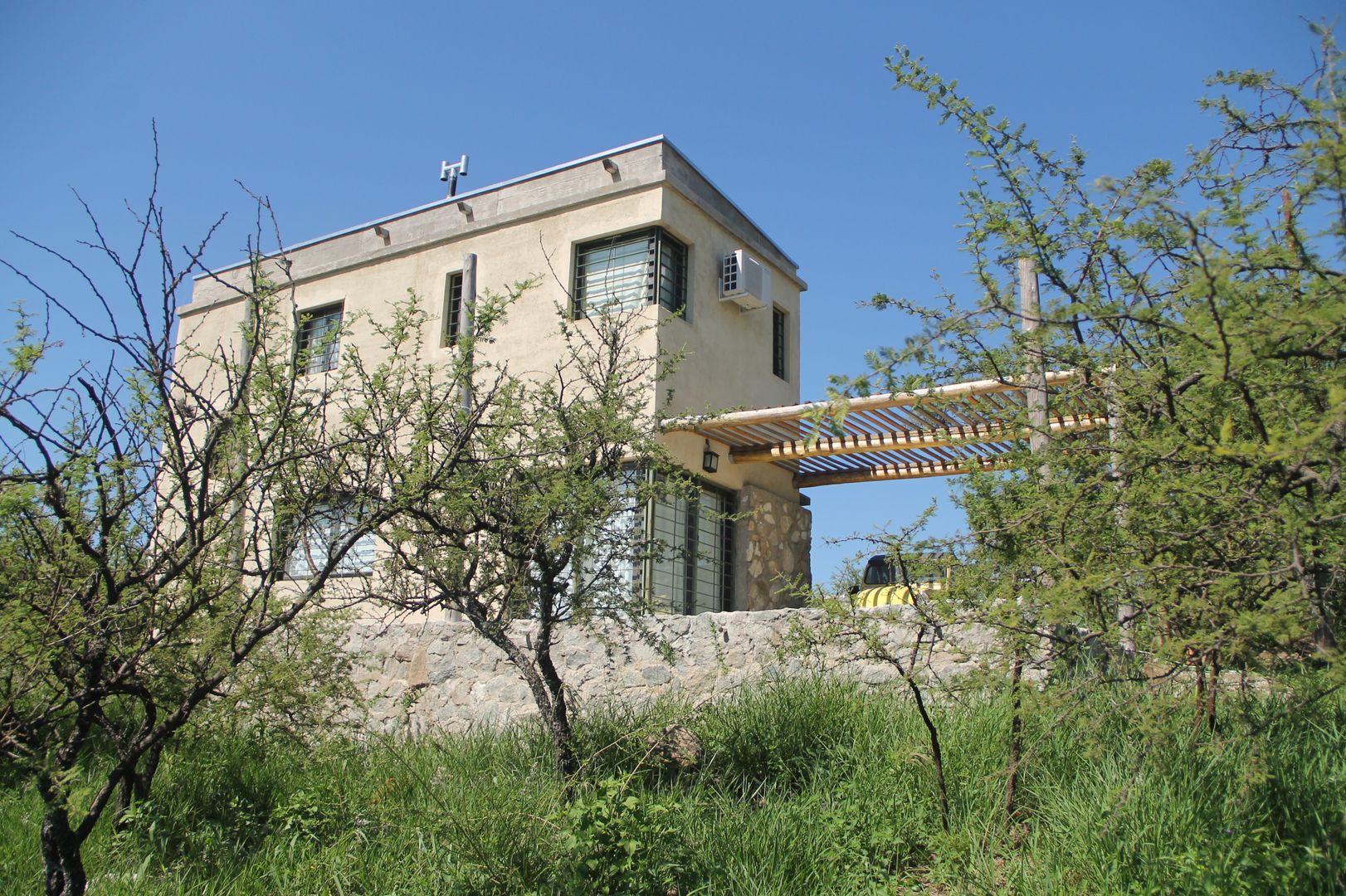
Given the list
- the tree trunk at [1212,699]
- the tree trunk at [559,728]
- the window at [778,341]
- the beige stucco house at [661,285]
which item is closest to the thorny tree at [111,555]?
the tree trunk at [559,728]

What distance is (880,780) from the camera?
5875 mm

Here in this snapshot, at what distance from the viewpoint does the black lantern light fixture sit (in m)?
11.8

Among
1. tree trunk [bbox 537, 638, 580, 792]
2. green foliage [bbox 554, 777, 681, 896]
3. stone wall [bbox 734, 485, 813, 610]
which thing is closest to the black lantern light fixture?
stone wall [bbox 734, 485, 813, 610]

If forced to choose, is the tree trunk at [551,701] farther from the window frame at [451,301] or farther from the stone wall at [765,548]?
the window frame at [451,301]

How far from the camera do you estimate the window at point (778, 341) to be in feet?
47.5

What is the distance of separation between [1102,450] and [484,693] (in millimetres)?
6303

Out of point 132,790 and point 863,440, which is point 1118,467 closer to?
point 132,790

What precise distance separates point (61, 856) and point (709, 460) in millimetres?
8180

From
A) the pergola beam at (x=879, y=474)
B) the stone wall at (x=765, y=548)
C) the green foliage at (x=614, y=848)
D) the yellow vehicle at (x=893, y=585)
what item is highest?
the pergola beam at (x=879, y=474)

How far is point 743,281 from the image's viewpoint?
12891 mm

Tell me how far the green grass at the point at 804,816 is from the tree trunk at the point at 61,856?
0.66 m

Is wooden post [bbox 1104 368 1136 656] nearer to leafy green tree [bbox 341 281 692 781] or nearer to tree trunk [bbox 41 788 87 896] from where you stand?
leafy green tree [bbox 341 281 692 781]

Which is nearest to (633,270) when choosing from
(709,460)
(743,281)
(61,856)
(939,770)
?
(743,281)

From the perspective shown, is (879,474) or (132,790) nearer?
(132,790)
